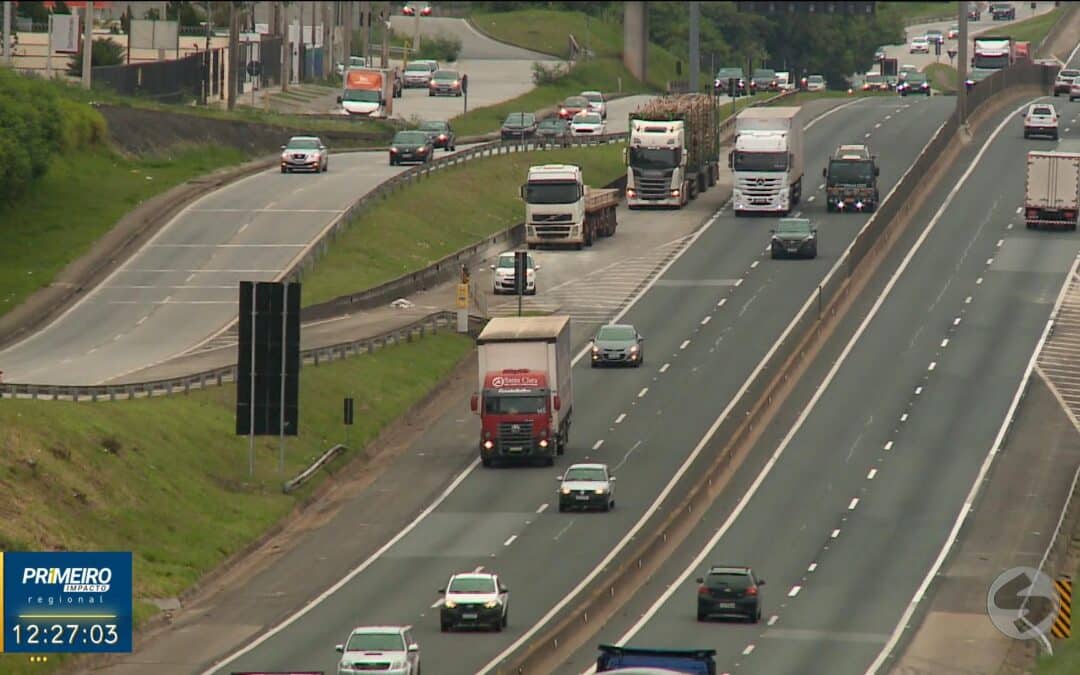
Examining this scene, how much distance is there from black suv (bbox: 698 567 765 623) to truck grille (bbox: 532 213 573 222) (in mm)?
51171

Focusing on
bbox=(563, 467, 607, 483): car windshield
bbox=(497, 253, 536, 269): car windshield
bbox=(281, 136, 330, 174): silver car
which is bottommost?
bbox=(563, 467, 607, 483): car windshield

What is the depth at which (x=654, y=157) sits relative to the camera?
387ft

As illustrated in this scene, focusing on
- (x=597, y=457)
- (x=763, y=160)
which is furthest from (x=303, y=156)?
(x=597, y=457)

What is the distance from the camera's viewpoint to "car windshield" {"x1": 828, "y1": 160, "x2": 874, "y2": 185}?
11606 centimetres

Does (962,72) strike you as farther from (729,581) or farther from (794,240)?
(729,581)

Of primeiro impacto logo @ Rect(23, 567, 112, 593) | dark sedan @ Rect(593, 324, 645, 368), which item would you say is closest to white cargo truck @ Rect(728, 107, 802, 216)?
dark sedan @ Rect(593, 324, 645, 368)

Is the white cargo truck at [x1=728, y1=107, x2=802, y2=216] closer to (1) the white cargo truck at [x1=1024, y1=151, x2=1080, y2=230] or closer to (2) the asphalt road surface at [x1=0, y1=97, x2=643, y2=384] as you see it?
(1) the white cargo truck at [x1=1024, y1=151, x2=1080, y2=230]

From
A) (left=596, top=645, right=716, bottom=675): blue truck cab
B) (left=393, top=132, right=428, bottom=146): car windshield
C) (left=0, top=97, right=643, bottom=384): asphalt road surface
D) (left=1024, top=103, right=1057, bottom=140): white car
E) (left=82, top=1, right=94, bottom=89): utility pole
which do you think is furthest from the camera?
(left=1024, top=103, right=1057, bottom=140): white car

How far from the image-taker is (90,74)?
133875mm

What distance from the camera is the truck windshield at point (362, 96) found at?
490ft

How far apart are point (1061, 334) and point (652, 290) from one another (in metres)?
17.9

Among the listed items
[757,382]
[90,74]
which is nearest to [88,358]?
[757,382]

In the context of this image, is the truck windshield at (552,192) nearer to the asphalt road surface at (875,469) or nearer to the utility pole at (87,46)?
the asphalt road surface at (875,469)

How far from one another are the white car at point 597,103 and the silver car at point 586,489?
84799 millimetres
